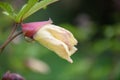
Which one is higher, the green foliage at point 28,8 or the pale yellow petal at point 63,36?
the green foliage at point 28,8

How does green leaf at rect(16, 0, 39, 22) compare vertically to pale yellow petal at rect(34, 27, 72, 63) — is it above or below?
above

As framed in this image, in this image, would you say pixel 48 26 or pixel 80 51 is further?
pixel 80 51

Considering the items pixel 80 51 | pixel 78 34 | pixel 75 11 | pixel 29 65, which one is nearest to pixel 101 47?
pixel 78 34

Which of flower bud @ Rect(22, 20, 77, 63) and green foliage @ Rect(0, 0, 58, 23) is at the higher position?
green foliage @ Rect(0, 0, 58, 23)

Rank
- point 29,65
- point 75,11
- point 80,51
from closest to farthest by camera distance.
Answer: point 29,65, point 80,51, point 75,11

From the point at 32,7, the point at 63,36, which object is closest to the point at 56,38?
the point at 63,36

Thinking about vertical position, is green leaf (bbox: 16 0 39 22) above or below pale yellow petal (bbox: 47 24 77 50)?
above

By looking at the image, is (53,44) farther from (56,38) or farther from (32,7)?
(32,7)

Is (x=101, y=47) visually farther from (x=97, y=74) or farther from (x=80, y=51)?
(x=80, y=51)
